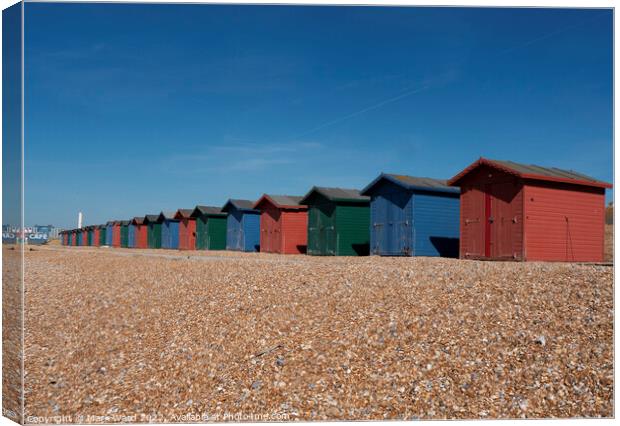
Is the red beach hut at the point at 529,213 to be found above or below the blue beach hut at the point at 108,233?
above

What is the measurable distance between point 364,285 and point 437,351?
3.39 metres

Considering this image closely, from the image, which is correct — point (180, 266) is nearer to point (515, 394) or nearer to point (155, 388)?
point (155, 388)

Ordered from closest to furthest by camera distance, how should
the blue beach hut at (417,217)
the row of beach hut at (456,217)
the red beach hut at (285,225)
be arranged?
the row of beach hut at (456,217) < the blue beach hut at (417,217) < the red beach hut at (285,225)

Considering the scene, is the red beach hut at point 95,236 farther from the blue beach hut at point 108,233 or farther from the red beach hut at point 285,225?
the red beach hut at point 285,225

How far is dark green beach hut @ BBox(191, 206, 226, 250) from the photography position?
4012 centimetres

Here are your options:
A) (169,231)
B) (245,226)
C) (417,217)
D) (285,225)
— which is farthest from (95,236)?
(417,217)

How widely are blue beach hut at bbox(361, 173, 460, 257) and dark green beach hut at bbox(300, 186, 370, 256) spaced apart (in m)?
3.05

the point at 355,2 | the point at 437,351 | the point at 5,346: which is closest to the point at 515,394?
the point at 437,351

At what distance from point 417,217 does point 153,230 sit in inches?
1370

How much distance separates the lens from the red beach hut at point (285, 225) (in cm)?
3117

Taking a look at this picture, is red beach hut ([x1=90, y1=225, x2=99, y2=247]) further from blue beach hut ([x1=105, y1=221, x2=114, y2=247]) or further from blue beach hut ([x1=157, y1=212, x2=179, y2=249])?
blue beach hut ([x1=157, y1=212, x2=179, y2=249])

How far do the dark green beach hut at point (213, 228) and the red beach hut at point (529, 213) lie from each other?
23804 millimetres

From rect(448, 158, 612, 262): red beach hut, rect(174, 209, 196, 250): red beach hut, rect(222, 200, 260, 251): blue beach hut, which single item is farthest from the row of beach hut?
rect(174, 209, 196, 250): red beach hut

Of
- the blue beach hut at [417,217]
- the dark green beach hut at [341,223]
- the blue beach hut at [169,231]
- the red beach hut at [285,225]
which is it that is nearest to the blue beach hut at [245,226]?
the red beach hut at [285,225]
